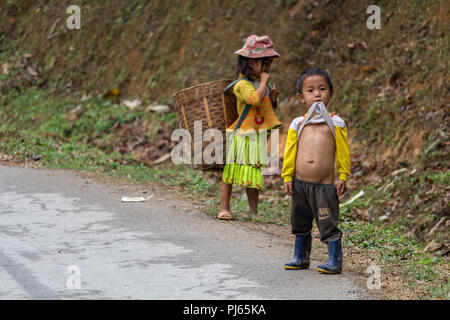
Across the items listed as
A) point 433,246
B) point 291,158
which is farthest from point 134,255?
point 433,246

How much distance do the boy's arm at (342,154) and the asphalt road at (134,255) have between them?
29.3 inches

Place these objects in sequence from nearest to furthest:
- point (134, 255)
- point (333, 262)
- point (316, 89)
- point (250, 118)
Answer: point (333, 262) → point (316, 89) → point (134, 255) → point (250, 118)

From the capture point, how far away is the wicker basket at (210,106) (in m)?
6.67

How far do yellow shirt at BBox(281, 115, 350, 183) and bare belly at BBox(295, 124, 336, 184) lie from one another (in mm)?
41

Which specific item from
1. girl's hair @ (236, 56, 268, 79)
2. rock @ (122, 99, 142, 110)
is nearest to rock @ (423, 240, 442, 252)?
girl's hair @ (236, 56, 268, 79)

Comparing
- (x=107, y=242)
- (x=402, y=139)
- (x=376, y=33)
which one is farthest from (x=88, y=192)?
(x=376, y=33)

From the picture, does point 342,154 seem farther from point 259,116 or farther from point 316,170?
point 259,116

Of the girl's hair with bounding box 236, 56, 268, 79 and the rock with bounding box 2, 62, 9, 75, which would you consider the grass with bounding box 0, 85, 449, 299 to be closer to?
the girl's hair with bounding box 236, 56, 268, 79

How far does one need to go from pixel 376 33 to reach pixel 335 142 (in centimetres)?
782

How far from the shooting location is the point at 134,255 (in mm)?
5000

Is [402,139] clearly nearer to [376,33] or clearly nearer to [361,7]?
[376,33]

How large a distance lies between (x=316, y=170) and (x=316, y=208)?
0.91 feet

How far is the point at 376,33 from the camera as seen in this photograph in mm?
11852

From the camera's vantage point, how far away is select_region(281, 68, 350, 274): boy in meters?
4.54
